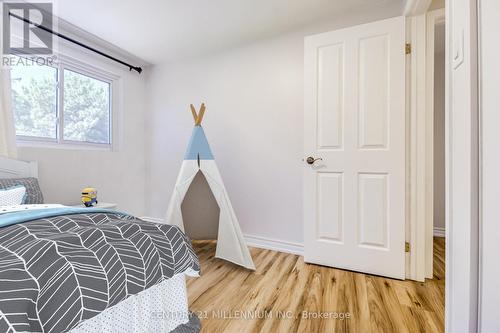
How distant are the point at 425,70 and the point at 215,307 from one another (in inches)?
87.1

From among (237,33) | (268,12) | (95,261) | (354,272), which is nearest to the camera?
(95,261)

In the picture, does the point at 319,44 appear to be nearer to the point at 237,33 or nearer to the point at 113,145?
the point at 237,33

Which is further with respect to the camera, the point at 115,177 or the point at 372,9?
the point at 115,177

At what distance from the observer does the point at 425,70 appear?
183 cm

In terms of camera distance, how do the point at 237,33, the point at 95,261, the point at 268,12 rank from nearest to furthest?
the point at 95,261
the point at 268,12
the point at 237,33

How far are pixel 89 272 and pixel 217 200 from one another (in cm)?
136

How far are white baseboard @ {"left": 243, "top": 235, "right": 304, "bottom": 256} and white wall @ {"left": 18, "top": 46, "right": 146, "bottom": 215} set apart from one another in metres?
1.67

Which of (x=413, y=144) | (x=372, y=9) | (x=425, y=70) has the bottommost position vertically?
(x=413, y=144)

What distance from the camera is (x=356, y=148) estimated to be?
78.6 inches

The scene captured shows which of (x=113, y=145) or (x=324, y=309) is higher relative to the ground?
(x=113, y=145)

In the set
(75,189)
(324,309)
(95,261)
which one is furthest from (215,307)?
(75,189)
